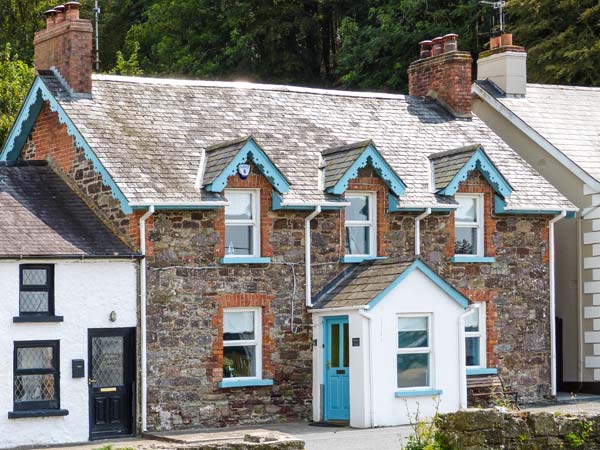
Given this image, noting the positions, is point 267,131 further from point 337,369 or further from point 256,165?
point 337,369

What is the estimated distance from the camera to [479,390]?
30.7 meters

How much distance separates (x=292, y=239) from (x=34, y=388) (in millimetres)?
6425

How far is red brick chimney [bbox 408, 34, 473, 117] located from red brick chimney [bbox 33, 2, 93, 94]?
945 centimetres

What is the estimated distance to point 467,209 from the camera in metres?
31.7

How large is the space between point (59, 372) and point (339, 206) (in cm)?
703

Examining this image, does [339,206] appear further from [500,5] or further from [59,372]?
[500,5]

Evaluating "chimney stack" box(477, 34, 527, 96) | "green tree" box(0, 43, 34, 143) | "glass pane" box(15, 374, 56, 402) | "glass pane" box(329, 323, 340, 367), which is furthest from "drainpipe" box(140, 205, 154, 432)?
"green tree" box(0, 43, 34, 143)

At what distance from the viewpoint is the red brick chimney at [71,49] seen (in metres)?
29.5

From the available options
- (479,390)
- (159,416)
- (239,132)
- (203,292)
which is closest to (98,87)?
(239,132)

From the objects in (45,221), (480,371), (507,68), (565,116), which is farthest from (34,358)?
(565,116)

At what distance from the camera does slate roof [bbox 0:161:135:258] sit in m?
26.6

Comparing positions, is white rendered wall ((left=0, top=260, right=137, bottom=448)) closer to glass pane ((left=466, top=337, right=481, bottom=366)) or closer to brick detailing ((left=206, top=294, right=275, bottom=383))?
brick detailing ((left=206, top=294, right=275, bottom=383))

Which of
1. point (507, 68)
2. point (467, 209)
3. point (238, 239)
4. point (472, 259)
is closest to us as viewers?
point (238, 239)

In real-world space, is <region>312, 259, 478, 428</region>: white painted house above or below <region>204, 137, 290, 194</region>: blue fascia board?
below
